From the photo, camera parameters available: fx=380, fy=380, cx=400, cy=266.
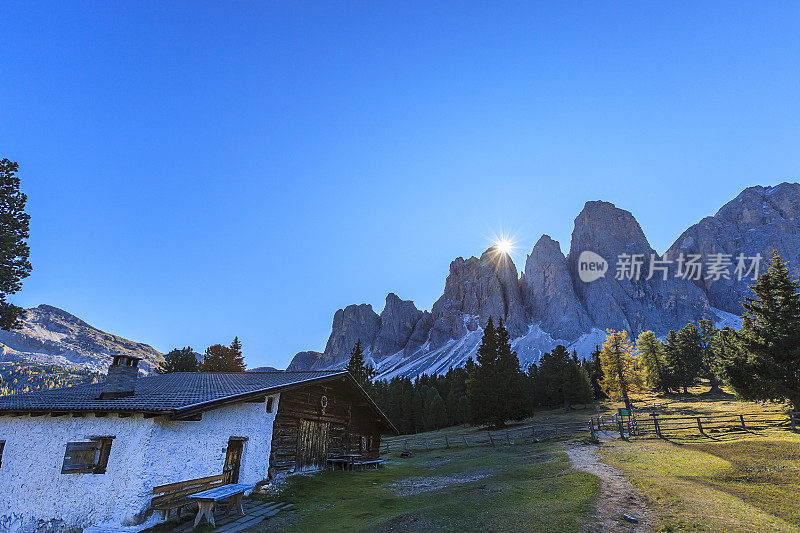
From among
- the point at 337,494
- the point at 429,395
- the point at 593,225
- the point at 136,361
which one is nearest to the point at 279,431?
the point at 337,494

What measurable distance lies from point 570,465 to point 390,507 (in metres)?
10.1

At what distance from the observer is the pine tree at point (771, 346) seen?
2591cm

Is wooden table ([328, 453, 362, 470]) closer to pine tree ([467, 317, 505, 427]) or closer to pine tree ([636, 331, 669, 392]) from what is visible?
pine tree ([467, 317, 505, 427])

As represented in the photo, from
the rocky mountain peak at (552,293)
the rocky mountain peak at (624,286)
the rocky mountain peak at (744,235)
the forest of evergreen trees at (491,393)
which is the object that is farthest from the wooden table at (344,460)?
the rocky mountain peak at (744,235)

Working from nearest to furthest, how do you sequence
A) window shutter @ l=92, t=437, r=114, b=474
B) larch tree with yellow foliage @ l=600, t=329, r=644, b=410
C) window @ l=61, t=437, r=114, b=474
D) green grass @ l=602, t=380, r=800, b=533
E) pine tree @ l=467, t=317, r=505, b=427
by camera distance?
green grass @ l=602, t=380, r=800, b=533
window shutter @ l=92, t=437, r=114, b=474
window @ l=61, t=437, r=114, b=474
larch tree with yellow foliage @ l=600, t=329, r=644, b=410
pine tree @ l=467, t=317, r=505, b=427

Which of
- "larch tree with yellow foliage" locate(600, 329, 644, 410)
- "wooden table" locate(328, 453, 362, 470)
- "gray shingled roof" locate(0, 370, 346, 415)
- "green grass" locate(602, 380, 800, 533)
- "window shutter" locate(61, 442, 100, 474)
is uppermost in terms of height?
"larch tree with yellow foliage" locate(600, 329, 644, 410)

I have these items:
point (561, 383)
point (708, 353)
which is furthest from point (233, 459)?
point (708, 353)

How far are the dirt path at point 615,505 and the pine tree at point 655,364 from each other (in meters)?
53.7

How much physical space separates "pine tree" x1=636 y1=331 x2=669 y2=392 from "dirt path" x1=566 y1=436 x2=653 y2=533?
53.7 metres

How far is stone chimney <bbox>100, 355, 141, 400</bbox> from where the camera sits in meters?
14.4

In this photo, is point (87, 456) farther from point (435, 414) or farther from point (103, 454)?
point (435, 414)

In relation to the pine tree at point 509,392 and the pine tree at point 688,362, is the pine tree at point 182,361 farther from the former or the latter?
the pine tree at point 688,362

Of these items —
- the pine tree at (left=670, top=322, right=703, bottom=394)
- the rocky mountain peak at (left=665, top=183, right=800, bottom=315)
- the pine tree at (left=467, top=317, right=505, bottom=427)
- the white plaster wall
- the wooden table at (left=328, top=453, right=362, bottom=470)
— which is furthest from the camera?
the rocky mountain peak at (left=665, top=183, right=800, bottom=315)

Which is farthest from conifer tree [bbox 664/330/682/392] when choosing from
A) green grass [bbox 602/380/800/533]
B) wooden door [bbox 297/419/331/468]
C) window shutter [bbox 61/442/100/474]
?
window shutter [bbox 61/442/100/474]
